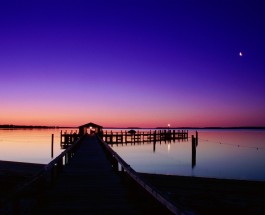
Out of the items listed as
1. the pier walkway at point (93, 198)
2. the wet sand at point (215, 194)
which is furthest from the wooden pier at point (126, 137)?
the pier walkway at point (93, 198)

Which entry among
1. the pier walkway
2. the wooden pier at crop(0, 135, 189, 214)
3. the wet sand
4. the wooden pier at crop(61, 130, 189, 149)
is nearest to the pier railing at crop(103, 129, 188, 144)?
the wooden pier at crop(61, 130, 189, 149)

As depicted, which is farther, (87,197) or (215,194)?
A: (215,194)

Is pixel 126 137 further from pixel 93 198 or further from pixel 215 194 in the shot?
pixel 93 198

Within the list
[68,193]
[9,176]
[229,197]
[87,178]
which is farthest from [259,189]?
[9,176]

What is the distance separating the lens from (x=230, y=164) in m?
35.2

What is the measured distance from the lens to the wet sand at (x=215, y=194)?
932cm

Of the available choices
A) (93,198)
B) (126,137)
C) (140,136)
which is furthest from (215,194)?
(140,136)

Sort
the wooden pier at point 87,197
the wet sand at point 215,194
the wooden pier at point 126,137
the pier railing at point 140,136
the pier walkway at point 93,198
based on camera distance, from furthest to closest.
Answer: the pier railing at point 140,136
the wooden pier at point 126,137
the wet sand at point 215,194
the pier walkway at point 93,198
the wooden pier at point 87,197

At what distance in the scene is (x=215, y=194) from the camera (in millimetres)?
11172

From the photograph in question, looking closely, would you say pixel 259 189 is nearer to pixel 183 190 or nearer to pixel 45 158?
pixel 183 190

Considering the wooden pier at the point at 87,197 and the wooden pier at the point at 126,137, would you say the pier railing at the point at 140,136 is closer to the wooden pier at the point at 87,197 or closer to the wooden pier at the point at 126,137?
the wooden pier at the point at 126,137

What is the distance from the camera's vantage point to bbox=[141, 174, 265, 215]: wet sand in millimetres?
9320

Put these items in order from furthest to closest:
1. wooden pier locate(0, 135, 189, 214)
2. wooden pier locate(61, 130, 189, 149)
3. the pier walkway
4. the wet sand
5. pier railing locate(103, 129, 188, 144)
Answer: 1. pier railing locate(103, 129, 188, 144)
2. wooden pier locate(61, 130, 189, 149)
3. the wet sand
4. the pier walkway
5. wooden pier locate(0, 135, 189, 214)

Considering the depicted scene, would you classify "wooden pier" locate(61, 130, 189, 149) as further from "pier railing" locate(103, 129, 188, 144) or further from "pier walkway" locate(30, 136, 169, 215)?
"pier walkway" locate(30, 136, 169, 215)
